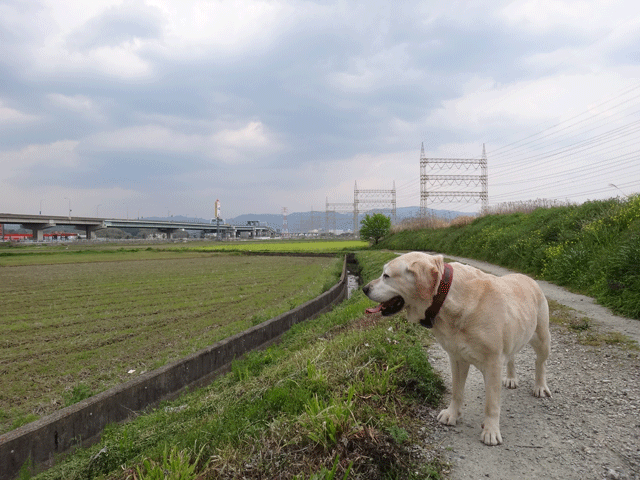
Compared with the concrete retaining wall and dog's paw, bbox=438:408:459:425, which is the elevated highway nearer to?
the concrete retaining wall

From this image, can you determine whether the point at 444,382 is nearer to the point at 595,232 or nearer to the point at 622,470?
the point at 622,470

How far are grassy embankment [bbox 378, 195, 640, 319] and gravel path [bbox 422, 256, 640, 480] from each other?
143 inches

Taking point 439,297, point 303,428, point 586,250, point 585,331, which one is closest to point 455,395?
point 439,297

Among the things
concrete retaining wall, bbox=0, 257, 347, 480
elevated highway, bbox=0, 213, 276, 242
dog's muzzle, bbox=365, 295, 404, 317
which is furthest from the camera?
elevated highway, bbox=0, 213, 276, 242

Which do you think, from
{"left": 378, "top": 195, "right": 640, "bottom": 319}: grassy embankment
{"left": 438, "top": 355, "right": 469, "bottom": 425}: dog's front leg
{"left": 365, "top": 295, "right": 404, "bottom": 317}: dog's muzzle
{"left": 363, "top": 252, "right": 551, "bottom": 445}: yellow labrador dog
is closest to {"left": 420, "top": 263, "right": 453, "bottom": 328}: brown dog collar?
{"left": 363, "top": 252, "right": 551, "bottom": 445}: yellow labrador dog

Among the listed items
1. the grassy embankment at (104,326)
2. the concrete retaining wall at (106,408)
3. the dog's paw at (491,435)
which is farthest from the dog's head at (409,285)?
the grassy embankment at (104,326)

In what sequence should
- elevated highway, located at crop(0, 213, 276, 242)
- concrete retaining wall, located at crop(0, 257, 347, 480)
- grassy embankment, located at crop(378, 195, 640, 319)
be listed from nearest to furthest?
concrete retaining wall, located at crop(0, 257, 347, 480) < grassy embankment, located at crop(378, 195, 640, 319) < elevated highway, located at crop(0, 213, 276, 242)

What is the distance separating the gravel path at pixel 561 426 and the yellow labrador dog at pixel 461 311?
0.22m

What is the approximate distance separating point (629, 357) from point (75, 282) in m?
24.3

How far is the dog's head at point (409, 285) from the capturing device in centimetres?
326

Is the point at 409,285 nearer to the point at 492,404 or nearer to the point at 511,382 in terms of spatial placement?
the point at 492,404

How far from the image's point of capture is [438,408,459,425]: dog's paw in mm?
3547

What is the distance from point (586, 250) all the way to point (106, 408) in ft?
40.7

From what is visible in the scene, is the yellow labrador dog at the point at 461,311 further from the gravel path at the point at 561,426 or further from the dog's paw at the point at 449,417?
the gravel path at the point at 561,426
